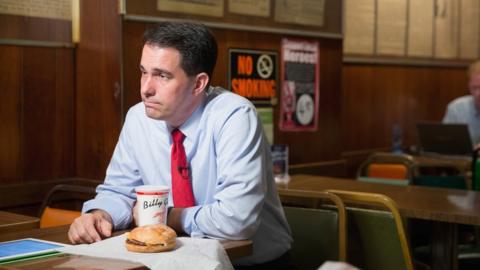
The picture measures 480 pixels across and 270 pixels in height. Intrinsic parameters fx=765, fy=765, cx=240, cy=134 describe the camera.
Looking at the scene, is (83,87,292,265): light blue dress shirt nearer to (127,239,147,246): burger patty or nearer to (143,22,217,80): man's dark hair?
(143,22,217,80): man's dark hair

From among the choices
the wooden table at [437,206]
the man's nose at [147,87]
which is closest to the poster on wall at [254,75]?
the wooden table at [437,206]

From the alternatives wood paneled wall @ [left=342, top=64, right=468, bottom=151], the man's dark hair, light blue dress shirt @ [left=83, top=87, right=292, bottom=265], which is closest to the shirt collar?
light blue dress shirt @ [left=83, top=87, right=292, bottom=265]

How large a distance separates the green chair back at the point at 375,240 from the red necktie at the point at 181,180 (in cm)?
74

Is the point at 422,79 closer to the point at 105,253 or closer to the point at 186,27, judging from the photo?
the point at 186,27

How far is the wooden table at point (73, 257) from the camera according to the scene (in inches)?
80.2

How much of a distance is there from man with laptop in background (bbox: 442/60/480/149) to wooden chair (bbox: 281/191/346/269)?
3.53m

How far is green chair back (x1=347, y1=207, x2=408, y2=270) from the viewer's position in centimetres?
293

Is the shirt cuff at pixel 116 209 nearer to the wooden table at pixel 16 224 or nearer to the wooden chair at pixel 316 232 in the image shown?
the wooden table at pixel 16 224

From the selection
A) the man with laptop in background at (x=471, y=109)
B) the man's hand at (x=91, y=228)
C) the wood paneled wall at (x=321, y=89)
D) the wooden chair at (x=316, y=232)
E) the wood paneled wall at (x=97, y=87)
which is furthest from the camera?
the man with laptop in background at (x=471, y=109)

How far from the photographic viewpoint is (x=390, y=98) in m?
6.80

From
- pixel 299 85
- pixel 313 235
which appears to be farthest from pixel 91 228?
pixel 299 85

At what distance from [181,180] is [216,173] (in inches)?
4.9

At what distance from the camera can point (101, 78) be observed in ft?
12.8

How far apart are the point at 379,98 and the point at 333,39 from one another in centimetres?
158
